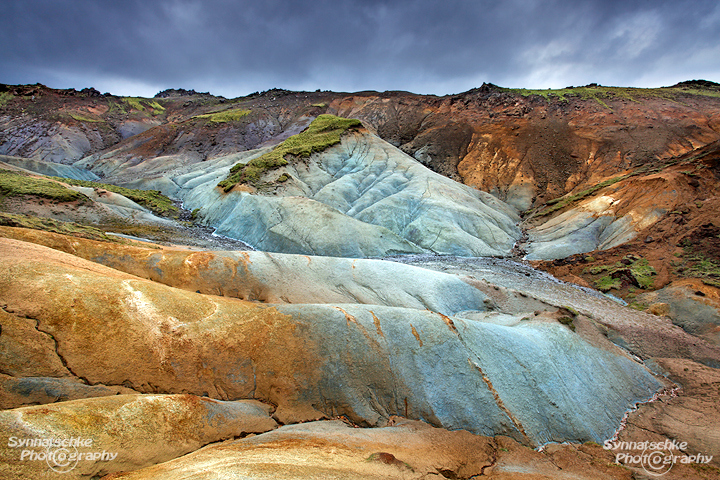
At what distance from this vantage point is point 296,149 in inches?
1670

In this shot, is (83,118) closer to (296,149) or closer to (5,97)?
(5,97)

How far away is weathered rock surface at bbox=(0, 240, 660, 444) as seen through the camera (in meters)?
6.88

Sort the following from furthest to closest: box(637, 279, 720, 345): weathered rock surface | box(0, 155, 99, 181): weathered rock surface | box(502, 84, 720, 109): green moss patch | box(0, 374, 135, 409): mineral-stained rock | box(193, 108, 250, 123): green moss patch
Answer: box(193, 108, 250, 123): green moss patch
box(502, 84, 720, 109): green moss patch
box(0, 155, 99, 181): weathered rock surface
box(637, 279, 720, 345): weathered rock surface
box(0, 374, 135, 409): mineral-stained rock

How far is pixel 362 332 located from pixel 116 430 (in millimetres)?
5598

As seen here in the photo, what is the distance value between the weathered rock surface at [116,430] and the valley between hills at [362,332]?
0.03m

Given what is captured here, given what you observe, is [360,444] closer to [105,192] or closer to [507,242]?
[507,242]

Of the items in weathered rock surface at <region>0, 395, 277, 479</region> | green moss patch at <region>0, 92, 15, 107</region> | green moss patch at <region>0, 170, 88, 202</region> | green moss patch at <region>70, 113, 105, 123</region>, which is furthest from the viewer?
green moss patch at <region>70, 113, 105, 123</region>

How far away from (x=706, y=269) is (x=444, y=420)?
20.0 m

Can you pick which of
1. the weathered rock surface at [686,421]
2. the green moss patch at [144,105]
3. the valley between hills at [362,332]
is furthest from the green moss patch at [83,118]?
the weathered rock surface at [686,421]

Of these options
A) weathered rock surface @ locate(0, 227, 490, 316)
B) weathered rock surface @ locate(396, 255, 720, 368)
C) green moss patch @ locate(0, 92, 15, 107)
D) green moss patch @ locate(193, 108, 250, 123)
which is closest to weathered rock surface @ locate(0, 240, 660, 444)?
weathered rock surface @ locate(0, 227, 490, 316)

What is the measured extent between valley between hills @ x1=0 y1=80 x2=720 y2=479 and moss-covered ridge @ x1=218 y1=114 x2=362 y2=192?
67 cm

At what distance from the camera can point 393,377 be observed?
345 inches

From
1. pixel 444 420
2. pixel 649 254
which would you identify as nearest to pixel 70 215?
pixel 444 420

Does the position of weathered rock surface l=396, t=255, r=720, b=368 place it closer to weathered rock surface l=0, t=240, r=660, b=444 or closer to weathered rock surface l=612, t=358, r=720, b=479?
weathered rock surface l=612, t=358, r=720, b=479
